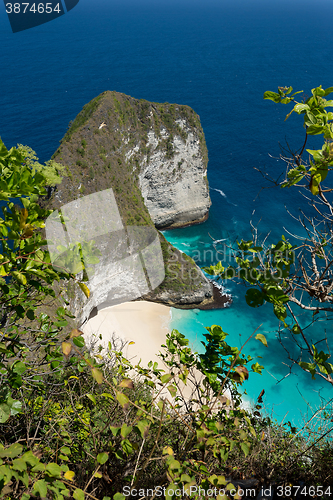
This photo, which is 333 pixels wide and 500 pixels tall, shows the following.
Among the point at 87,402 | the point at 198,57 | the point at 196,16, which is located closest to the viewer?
the point at 87,402

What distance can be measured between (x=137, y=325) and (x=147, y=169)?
69.1ft


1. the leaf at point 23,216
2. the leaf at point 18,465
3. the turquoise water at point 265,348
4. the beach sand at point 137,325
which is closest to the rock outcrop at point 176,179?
the turquoise water at point 265,348

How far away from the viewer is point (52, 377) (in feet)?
20.5

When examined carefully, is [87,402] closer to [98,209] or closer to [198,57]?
[98,209]

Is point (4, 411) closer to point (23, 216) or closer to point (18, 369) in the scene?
point (18, 369)

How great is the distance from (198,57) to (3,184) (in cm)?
13018

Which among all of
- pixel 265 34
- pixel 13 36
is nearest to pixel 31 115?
pixel 13 36

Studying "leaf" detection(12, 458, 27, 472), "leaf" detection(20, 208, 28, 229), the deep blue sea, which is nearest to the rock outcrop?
the deep blue sea

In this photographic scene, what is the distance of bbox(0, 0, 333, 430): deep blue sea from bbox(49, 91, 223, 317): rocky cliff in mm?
3020

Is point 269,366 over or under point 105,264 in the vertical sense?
under

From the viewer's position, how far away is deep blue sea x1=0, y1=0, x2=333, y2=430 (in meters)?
33.1

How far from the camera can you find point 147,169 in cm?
4272

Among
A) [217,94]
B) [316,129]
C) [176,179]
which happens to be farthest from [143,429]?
[217,94]

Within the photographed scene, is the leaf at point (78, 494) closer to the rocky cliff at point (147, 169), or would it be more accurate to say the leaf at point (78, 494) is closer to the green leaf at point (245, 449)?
the green leaf at point (245, 449)
